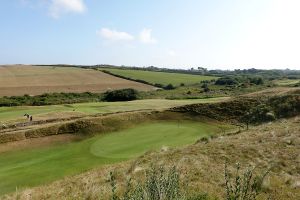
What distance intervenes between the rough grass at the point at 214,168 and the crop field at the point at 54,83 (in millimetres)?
65238

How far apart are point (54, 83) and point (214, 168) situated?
84662 millimetres

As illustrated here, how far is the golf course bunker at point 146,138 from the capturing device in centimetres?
2588

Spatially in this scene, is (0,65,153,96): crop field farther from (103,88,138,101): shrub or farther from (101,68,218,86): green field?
(103,88,138,101): shrub

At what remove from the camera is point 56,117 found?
41.8 metres

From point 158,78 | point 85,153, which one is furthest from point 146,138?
point 158,78

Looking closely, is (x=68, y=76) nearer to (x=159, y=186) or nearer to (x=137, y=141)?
(x=137, y=141)

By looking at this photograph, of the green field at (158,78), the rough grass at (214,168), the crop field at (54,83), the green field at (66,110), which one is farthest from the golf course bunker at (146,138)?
the green field at (158,78)

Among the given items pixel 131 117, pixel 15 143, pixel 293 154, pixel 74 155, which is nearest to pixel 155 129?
pixel 131 117

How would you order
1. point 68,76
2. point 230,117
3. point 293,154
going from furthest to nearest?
point 68,76 < point 230,117 < point 293,154

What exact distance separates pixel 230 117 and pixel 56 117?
1844 cm

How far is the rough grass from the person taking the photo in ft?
41.2

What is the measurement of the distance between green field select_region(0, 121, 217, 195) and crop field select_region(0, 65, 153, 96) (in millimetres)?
51382

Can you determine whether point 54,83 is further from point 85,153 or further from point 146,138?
point 85,153

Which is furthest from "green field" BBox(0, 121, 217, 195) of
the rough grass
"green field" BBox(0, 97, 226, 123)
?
"green field" BBox(0, 97, 226, 123)
